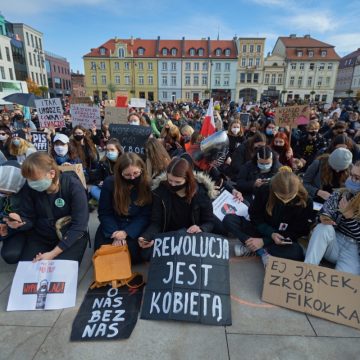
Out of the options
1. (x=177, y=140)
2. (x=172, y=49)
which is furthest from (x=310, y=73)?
(x=177, y=140)

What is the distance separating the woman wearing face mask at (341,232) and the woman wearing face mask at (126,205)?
1.90 metres

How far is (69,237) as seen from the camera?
307cm

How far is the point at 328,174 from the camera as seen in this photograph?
395 centimetres

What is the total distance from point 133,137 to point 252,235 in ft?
9.87

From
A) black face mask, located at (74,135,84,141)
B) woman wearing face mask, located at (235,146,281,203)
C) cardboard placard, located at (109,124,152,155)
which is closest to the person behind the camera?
woman wearing face mask, located at (235,146,281,203)

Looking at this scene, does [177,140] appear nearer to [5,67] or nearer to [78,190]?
[78,190]

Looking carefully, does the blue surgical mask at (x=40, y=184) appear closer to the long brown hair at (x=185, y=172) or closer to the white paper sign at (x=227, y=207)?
the long brown hair at (x=185, y=172)

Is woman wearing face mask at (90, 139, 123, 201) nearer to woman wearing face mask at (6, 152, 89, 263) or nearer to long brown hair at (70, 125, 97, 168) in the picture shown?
long brown hair at (70, 125, 97, 168)

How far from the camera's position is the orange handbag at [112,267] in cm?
289

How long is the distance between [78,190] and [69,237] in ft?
1.73

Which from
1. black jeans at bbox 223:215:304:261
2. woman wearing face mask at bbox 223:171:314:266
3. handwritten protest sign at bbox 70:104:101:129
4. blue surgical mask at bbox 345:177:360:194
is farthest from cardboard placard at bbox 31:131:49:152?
blue surgical mask at bbox 345:177:360:194

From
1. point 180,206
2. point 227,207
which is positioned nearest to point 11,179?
point 180,206

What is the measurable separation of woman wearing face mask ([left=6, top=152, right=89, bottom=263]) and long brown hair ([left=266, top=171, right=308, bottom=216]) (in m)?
2.16

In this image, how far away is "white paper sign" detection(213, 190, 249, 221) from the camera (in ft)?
13.0
